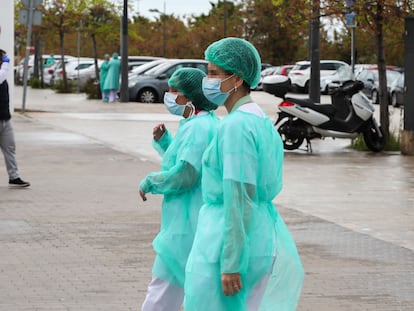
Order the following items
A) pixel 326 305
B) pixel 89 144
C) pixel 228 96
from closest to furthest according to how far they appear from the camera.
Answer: pixel 228 96 → pixel 326 305 → pixel 89 144

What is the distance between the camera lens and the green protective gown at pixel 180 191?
5.70m

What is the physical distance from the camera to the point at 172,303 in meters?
5.81

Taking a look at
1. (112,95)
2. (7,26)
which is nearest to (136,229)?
(7,26)

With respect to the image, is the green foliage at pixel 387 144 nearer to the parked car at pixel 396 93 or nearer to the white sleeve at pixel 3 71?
the white sleeve at pixel 3 71

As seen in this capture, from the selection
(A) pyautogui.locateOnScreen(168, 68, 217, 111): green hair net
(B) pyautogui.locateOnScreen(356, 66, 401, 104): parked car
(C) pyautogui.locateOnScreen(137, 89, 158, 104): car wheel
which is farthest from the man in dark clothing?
(B) pyautogui.locateOnScreen(356, 66, 401, 104): parked car

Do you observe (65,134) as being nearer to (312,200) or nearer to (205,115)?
(312,200)

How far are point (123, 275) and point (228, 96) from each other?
3.69m

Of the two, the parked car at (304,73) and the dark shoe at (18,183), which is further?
the parked car at (304,73)

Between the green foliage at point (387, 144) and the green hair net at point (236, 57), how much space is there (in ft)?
48.1

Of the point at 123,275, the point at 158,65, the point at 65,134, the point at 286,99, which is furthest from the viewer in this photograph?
the point at 158,65

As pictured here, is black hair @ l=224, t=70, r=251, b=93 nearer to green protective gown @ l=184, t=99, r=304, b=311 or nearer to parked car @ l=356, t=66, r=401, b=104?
green protective gown @ l=184, t=99, r=304, b=311

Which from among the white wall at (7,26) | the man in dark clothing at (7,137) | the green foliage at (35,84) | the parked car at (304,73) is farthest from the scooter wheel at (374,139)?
the green foliage at (35,84)

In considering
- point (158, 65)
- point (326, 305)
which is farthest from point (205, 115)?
point (158, 65)

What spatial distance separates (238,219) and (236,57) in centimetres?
68
